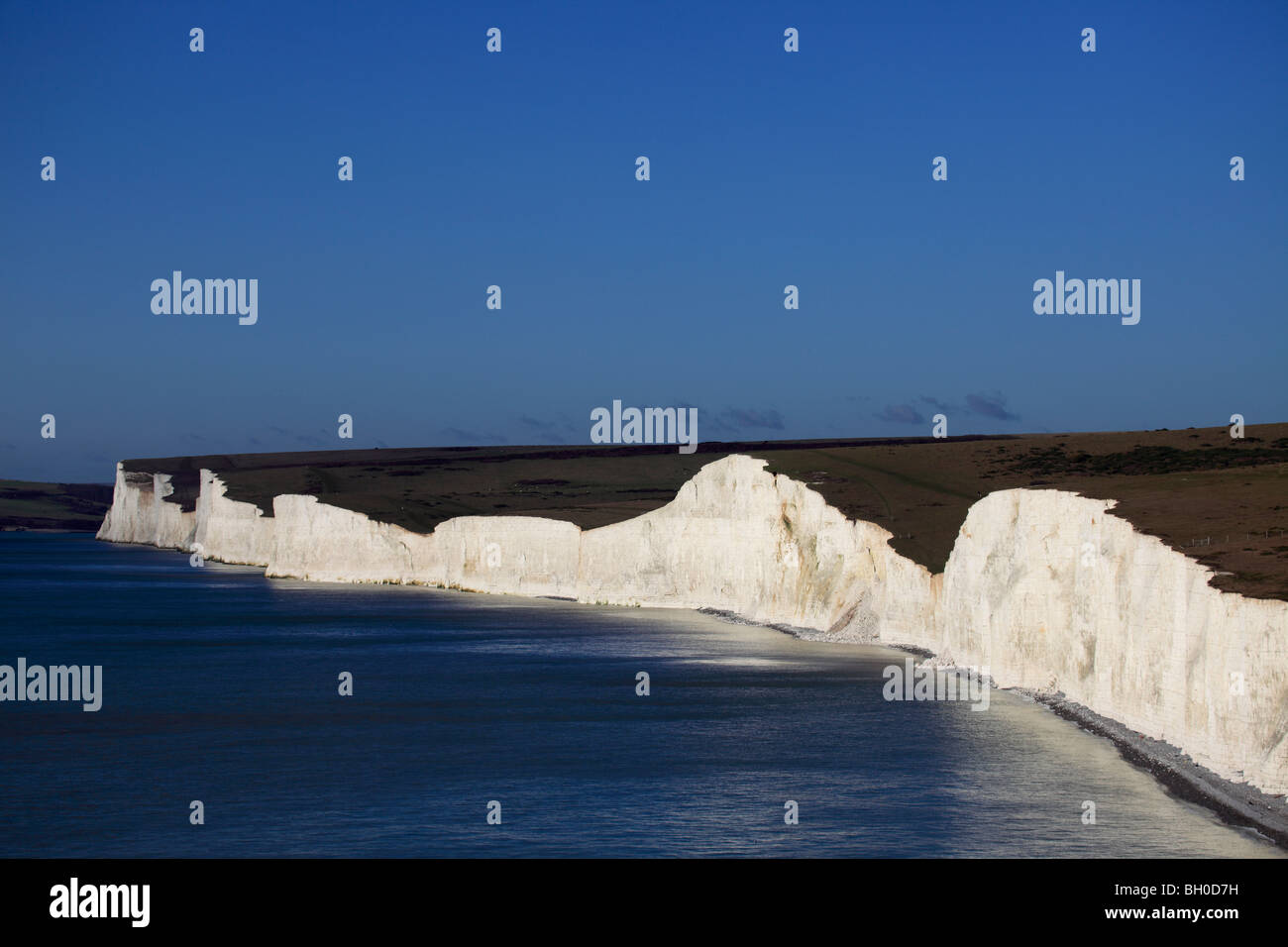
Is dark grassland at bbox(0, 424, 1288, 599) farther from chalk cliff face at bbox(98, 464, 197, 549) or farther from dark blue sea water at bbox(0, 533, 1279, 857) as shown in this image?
dark blue sea water at bbox(0, 533, 1279, 857)

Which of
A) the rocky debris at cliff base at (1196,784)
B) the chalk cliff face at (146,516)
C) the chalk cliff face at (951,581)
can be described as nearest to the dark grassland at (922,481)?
the chalk cliff face at (951,581)

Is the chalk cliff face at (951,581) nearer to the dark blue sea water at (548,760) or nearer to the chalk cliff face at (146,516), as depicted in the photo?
the dark blue sea water at (548,760)

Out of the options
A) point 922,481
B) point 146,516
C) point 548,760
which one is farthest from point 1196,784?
point 146,516

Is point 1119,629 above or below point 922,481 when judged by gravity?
below

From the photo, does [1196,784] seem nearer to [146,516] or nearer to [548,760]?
[548,760]

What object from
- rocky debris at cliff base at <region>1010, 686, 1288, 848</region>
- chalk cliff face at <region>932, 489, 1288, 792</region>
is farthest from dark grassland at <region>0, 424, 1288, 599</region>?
rocky debris at cliff base at <region>1010, 686, 1288, 848</region>
